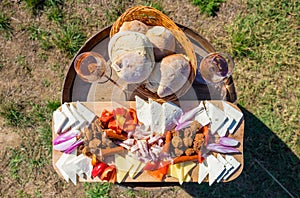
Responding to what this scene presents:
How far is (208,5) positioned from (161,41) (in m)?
0.88

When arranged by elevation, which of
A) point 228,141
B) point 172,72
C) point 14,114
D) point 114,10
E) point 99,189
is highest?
point 172,72

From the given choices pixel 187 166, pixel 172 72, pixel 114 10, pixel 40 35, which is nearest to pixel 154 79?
pixel 172 72

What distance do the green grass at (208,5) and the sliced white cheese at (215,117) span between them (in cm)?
83

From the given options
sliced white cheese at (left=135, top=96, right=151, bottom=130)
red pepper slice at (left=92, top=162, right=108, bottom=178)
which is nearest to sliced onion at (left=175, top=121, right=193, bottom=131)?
sliced white cheese at (left=135, top=96, right=151, bottom=130)

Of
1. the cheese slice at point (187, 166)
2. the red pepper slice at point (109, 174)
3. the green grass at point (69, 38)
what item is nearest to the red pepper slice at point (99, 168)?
the red pepper slice at point (109, 174)

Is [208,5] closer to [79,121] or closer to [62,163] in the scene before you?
[79,121]

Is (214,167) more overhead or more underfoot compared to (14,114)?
more overhead

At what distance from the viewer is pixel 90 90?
1.83m

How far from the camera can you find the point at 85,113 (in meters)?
1.69

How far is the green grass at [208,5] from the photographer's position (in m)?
2.32

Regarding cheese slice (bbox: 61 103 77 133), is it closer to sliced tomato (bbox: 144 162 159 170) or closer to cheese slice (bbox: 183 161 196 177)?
sliced tomato (bbox: 144 162 159 170)

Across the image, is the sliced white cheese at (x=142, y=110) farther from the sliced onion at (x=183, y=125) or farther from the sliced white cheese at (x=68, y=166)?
the sliced white cheese at (x=68, y=166)

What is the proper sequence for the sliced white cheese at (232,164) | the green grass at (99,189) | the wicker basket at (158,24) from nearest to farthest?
the wicker basket at (158,24)
the sliced white cheese at (232,164)
the green grass at (99,189)

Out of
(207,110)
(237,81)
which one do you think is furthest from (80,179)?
(237,81)
